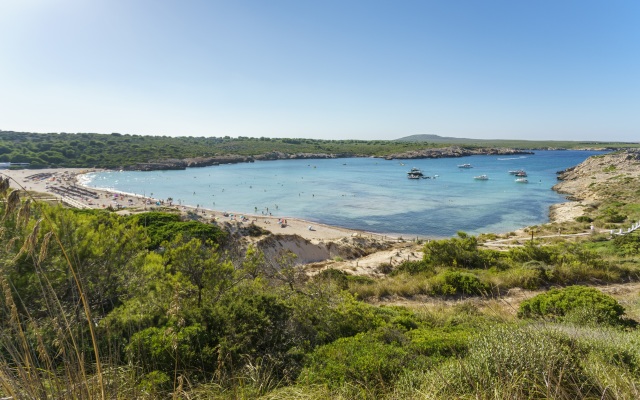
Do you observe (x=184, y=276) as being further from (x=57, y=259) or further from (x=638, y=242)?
(x=638, y=242)

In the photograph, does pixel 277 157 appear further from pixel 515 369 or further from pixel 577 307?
pixel 515 369

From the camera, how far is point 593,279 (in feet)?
48.0

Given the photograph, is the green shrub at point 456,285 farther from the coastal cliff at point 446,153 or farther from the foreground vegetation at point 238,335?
the coastal cliff at point 446,153

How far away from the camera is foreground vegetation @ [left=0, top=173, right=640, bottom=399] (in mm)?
2682

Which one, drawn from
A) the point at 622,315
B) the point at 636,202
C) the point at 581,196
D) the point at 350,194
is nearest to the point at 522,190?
the point at 581,196

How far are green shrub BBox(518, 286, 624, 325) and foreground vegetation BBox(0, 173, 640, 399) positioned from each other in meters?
0.05

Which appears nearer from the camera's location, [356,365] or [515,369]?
[515,369]

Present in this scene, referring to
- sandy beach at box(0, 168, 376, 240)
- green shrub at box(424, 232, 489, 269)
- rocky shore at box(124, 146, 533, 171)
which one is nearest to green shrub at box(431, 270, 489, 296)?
green shrub at box(424, 232, 489, 269)

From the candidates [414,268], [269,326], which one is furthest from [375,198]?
[269,326]

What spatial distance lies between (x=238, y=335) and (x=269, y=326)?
0.84 meters

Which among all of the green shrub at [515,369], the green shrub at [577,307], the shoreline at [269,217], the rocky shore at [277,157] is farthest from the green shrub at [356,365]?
the rocky shore at [277,157]

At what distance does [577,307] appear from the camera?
29.6 ft

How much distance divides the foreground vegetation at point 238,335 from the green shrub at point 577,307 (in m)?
0.05

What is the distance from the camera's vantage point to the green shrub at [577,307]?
27.7ft
